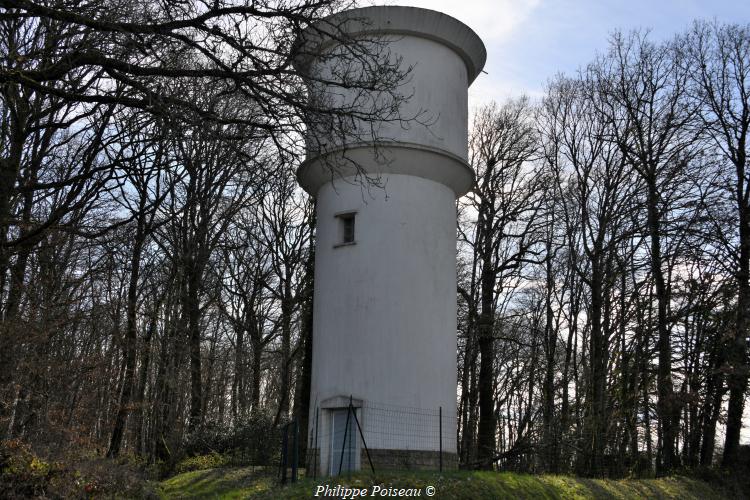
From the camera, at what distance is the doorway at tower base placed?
13547mm

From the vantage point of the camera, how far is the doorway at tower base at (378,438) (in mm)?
13547

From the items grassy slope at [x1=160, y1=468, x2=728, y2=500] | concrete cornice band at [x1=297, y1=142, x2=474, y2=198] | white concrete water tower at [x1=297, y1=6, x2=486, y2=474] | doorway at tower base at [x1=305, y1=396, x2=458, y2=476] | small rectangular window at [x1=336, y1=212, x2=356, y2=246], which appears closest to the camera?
grassy slope at [x1=160, y1=468, x2=728, y2=500]

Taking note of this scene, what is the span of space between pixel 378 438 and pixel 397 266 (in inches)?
128

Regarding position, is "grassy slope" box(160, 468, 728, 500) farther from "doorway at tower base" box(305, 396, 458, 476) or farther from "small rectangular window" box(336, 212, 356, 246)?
"small rectangular window" box(336, 212, 356, 246)

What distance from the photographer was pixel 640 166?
2069 cm

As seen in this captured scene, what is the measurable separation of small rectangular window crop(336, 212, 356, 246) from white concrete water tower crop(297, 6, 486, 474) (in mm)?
22

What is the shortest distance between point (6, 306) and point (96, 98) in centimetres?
610

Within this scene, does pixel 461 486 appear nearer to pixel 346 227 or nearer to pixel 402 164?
pixel 346 227

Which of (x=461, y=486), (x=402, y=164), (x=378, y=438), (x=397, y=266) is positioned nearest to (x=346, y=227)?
(x=397, y=266)

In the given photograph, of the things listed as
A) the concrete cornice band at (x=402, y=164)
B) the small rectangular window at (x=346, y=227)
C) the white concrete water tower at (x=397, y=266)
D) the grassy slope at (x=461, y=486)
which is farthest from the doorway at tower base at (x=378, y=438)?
the concrete cornice band at (x=402, y=164)

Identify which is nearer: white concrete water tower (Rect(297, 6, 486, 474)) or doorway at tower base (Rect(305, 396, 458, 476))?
doorway at tower base (Rect(305, 396, 458, 476))

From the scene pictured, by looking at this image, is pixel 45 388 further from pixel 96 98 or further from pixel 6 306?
pixel 96 98

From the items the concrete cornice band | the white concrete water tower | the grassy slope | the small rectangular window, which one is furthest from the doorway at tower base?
the concrete cornice band

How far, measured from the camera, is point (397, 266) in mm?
14430
